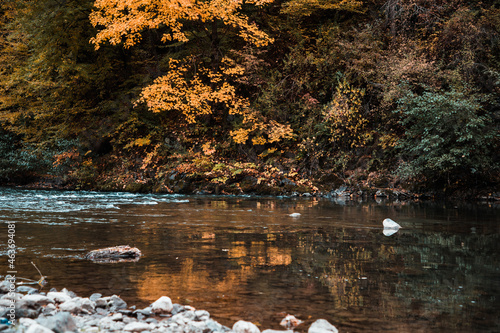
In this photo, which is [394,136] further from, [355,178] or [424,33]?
[424,33]

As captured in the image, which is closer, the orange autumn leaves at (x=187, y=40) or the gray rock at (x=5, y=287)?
the gray rock at (x=5, y=287)

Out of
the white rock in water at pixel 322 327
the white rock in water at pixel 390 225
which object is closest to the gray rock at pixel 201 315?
the white rock in water at pixel 322 327

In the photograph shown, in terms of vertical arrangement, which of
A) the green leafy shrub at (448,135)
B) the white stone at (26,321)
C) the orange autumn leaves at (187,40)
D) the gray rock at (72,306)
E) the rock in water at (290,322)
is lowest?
the rock in water at (290,322)

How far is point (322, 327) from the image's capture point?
3.38 metres

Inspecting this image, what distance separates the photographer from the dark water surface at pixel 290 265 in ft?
13.0

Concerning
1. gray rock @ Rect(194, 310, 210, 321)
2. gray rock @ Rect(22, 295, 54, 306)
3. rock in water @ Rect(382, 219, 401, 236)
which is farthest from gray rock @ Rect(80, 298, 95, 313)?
rock in water @ Rect(382, 219, 401, 236)

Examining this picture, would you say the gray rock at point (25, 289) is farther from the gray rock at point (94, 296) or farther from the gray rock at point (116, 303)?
the gray rock at point (116, 303)

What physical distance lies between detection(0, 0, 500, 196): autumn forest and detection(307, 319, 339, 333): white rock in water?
1153cm

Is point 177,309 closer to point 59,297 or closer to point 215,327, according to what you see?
point 215,327

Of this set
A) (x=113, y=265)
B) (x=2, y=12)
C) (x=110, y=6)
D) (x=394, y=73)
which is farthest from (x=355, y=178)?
(x=2, y=12)

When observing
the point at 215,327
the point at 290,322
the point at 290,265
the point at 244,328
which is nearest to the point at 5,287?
the point at 215,327

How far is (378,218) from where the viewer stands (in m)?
10.3

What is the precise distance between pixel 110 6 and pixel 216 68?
5059mm

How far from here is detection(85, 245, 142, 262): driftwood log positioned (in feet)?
19.4
